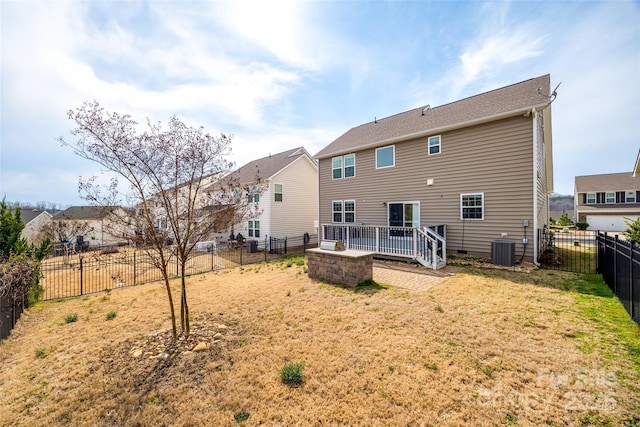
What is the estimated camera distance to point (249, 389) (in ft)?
10.5

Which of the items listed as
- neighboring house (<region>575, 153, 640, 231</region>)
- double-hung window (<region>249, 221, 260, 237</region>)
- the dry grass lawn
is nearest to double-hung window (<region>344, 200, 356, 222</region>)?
double-hung window (<region>249, 221, 260, 237</region>)

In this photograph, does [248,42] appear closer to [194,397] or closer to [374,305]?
[374,305]

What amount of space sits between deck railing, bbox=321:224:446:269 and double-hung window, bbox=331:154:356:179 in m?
3.97

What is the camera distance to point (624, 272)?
536 centimetres

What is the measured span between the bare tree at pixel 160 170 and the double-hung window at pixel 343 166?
10.8 meters

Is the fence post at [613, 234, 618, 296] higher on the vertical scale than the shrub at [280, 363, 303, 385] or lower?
higher

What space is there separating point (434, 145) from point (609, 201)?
104 ft

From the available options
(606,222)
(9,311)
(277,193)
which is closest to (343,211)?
(277,193)

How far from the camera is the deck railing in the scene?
380 inches

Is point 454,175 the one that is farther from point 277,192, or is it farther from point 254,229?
point 254,229

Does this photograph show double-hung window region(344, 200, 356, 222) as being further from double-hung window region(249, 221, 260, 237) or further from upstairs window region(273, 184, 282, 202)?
double-hung window region(249, 221, 260, 237)

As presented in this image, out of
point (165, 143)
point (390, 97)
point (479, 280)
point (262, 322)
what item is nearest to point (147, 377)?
point (262, 322)

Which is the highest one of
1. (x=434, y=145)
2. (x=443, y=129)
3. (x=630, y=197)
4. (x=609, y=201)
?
(x=443, y=129)

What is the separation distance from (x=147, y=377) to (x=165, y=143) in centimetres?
355
